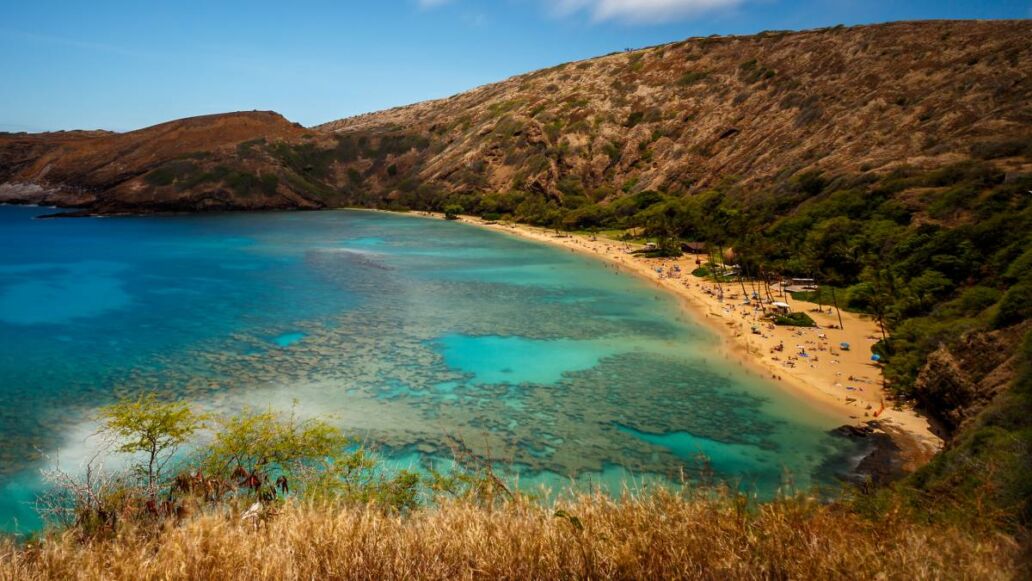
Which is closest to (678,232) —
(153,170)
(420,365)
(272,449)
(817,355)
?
(817,355)

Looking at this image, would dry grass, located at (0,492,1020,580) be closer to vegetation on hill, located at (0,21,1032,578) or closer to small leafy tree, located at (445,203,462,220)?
vegetation on hill, located at (0,21,1032,578)

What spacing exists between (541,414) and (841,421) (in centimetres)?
1251

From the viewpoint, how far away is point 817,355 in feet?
100

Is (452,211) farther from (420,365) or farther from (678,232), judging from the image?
(420,365)

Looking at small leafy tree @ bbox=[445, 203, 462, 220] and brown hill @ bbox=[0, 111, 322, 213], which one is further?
brown hill @ bbox=[0, 111, 322, 213]

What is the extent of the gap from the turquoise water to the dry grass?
1.85m

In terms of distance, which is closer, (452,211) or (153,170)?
(452,211)

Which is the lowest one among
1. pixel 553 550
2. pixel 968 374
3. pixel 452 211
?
pixel 968 374

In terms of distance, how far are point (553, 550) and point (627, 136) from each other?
113 meters

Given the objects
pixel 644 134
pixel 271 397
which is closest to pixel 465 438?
pixel 271 397

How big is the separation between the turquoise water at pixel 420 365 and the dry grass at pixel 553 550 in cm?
185

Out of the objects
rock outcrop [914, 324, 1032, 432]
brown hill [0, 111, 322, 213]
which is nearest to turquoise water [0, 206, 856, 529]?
rock outcrop [914, 324, 1032, 432]

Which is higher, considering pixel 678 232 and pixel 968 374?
pixel 678 232

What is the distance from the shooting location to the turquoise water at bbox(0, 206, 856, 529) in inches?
846
